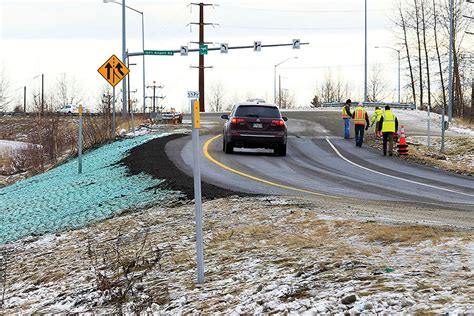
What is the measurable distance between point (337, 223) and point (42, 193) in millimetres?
10970

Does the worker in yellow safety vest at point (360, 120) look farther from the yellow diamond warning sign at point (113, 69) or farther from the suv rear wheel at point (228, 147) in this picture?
the yellow diamond warning sign at point (113, 69)

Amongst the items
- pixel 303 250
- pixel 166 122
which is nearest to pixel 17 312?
pixel 303 250

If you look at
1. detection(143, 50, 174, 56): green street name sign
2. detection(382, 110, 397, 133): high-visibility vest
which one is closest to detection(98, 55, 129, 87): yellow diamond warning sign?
→ detection(382, 110, 397, 133): high-visibility vest

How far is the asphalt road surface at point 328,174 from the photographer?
632 inches

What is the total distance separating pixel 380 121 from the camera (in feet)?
94.0

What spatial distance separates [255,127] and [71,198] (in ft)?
29.3

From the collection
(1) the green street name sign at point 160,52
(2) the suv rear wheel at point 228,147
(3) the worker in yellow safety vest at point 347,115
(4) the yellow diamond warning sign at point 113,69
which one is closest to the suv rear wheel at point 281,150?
(2) the suv rear wheel at point 228,147

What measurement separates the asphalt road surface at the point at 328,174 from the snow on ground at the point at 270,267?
3396 millimetres

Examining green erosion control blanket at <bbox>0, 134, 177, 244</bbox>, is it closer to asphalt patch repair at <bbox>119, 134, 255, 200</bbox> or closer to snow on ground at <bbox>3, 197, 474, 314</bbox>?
asphalt patch repair at <bbox>119, 134, 255, 200</bbox>

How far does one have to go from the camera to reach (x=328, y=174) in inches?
816

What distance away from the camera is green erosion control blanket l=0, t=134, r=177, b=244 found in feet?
47.9

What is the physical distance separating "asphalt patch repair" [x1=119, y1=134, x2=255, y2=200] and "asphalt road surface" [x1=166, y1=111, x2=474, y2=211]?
406mm

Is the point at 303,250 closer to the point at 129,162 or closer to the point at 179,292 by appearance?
the point at 179,292

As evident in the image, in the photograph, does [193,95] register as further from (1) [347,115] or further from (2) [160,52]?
(2) [160,52]
